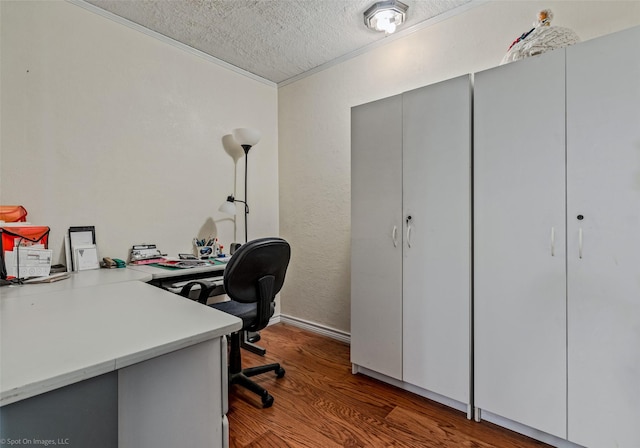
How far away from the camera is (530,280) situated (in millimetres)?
1608

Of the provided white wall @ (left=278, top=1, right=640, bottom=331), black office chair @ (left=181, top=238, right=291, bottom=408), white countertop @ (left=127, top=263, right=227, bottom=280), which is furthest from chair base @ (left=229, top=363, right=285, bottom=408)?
white wall @ (left=278, top=1, right=640, bottom=331)

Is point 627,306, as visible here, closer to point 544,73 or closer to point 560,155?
point 560,155

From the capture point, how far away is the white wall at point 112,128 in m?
1.95

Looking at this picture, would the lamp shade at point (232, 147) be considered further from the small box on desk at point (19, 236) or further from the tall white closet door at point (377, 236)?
the small box on desk at point (19, 236)

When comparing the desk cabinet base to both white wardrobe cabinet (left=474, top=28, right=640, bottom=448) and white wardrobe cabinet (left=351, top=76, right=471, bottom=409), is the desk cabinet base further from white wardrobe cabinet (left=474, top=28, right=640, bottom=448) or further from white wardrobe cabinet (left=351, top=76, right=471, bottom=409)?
white wardrobe cabinet (left=474, top=28, right=640, bottom=448)

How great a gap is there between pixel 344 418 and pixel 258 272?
0.97 metres

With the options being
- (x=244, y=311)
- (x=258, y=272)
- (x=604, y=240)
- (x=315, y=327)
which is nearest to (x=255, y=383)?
(x=244, y=311)

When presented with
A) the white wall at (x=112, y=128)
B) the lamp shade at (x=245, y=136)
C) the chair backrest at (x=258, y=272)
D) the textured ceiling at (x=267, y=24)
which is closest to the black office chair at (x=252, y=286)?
the chair backrest at (x=258, y=272)

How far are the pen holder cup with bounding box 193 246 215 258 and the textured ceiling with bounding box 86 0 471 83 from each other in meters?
1.74

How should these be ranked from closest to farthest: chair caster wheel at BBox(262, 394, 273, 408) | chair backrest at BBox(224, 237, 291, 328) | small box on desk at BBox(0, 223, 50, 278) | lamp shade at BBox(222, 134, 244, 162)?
small box on desk at BBox(0, 223, 50, 278) → chair backrest at BBox(224, 237, 291, 328) → chair caster wheel at BBox(262, 394, 273, 408) → lamp shade at BBox(222, 134, 244, 162)

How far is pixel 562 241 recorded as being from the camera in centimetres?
152

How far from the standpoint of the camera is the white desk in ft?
2.20

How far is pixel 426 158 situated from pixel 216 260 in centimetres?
178

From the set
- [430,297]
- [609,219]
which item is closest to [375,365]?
[430,297]
